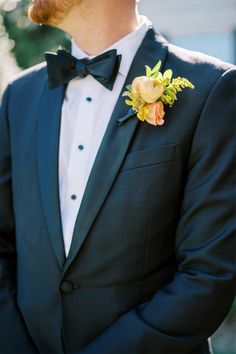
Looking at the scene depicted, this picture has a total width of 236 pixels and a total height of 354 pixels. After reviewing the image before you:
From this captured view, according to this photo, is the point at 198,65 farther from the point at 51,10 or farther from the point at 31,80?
the point at 31,80

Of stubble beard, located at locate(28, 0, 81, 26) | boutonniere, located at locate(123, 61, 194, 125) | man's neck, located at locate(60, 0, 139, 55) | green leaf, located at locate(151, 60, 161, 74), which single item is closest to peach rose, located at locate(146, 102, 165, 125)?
boutonniere, located at locate(123, 61, 194, 125)

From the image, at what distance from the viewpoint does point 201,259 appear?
2.35m

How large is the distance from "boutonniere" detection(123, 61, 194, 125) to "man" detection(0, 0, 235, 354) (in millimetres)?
47

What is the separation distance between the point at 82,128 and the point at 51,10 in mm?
451

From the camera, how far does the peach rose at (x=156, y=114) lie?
94.4 inches

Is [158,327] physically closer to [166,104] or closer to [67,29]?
[166,104]

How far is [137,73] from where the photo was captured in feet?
8.41

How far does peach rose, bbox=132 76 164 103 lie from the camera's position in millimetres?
2404

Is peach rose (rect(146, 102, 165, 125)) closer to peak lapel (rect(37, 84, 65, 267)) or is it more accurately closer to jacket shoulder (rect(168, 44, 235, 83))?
jacket shoulder (rect(168, 44, 235, 83))

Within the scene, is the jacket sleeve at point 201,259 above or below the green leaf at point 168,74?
below

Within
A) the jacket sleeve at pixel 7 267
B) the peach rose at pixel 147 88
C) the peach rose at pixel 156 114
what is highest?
the peach rose at pixel 147 88

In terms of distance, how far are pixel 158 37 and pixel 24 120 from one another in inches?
24.0

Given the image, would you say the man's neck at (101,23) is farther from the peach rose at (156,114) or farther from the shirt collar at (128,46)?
the peach rose at (156,114)

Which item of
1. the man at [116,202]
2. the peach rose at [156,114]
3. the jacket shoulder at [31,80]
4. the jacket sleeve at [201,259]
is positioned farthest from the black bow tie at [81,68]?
the jacket sleeve at [201,259]
